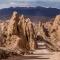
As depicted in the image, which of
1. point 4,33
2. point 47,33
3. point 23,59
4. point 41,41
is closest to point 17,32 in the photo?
point 4,33

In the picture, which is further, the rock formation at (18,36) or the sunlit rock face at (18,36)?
the sunlit rock face at (18,36)

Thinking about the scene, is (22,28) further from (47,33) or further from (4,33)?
(47,33)

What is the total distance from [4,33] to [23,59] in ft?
52.4

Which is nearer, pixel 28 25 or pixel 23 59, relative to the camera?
pixel 23 59

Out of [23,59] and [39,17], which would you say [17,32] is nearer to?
[23,59]

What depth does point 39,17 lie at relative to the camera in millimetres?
153875

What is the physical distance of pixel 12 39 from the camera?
73.5 metres

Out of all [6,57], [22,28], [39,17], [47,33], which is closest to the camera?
[6,57]

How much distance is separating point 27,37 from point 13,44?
10452mm

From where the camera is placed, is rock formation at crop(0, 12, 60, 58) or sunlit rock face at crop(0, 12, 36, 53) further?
sunlit rock face at crop(0, 12, 36, 53)

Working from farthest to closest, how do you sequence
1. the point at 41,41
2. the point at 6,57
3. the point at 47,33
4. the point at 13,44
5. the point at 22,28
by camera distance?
the point at 47,33 → the point at 41,41 → the point at 22,28 → the point at 13,44 → the point at 6,57

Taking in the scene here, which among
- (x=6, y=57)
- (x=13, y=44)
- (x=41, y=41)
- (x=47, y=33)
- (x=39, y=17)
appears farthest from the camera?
(x=39, y=17)

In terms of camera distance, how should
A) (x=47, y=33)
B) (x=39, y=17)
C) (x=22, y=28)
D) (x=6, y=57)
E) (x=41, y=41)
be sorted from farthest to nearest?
1. (x=39, y=17)
2. (x=47, y=33)
3. (x=41, y=41)
4. (x=22, y=28)
5. (x=6, y=57)

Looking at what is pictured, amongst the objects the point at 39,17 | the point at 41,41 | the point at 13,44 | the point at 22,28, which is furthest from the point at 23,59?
the point at 39,17
